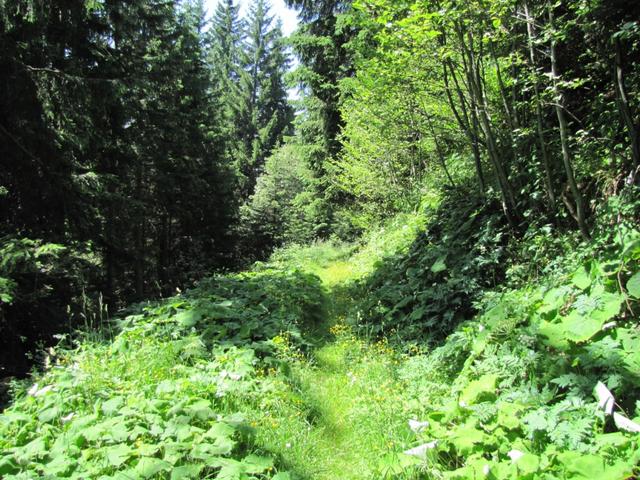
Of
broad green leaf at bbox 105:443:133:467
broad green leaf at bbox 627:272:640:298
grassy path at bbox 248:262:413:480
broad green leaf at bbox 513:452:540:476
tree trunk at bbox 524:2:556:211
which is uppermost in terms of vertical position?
tree trunk at bbox 524:2:556:211

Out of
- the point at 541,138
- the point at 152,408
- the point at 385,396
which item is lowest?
the point at 385,396

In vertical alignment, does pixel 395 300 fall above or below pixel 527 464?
below

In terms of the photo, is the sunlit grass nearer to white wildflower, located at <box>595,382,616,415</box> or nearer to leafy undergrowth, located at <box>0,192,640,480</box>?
leafy undergrowth, located at <box>0,192,640,480</box>

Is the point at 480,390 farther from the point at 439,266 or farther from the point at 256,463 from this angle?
the point at 439,266

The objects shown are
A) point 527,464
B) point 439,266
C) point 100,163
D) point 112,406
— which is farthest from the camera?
point 100,163

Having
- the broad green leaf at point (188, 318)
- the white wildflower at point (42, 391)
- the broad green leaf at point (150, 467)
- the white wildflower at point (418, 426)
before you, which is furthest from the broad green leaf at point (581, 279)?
the white wildflower at point (42, 391)

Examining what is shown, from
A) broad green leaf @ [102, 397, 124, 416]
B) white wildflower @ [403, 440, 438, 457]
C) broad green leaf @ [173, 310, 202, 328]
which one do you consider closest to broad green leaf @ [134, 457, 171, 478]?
broad green leaf @ [102, 397, 124, 416]

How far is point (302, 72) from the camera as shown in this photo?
58.3 ft

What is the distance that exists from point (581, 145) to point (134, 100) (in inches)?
471

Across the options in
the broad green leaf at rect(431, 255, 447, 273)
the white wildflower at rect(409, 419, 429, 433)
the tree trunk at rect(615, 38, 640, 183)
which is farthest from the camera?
the broad green leaf at rect(431, 255, 447, 273)

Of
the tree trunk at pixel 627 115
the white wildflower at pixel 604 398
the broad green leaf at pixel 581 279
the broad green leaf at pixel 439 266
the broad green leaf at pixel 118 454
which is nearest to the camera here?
the white wildflower at pixel 604 398

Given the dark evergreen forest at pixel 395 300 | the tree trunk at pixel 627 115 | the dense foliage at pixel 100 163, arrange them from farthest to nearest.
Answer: the dense foliage at pixel 100 163 → the tree trunk at pixel 627 115 → the dark evergreen forest at pixel 395 300

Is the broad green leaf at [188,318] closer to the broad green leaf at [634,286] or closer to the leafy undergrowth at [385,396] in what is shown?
the leafy undergrowth at [385,396]

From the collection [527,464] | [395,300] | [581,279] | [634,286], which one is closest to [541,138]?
[581,279]
